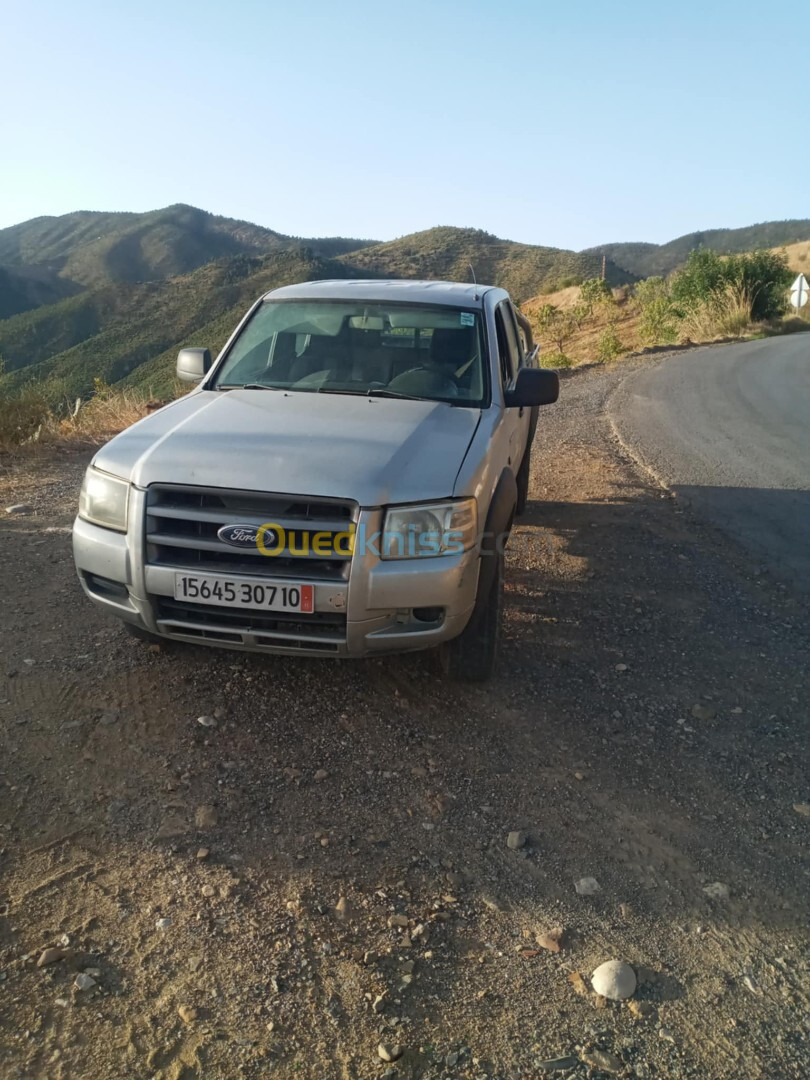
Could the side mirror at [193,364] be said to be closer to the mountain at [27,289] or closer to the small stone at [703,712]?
the small stone at [703,712]

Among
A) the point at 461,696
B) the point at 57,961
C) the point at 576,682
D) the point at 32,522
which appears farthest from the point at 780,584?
the point at 32,522

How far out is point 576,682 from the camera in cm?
406

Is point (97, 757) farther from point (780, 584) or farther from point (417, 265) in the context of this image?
point (417, 265)

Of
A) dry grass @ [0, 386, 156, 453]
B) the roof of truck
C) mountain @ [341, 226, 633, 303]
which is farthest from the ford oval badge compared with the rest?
mountain @ [341, 226, 633, 303]

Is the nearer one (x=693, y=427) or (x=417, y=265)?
(x=693, y=427)

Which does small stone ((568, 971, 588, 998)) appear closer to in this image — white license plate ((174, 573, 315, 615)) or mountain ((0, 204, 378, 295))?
white license plate ((174, 573, 315, 615))

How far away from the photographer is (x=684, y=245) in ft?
592

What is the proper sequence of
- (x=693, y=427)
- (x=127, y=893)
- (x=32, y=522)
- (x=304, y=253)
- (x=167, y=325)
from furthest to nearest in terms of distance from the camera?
(x=304, y=253) < (x=167, y=325) < (x=693, y=427) < (x=32, y=522) < (x=127, y=893)

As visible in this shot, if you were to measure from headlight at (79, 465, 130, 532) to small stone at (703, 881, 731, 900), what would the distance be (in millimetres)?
2604

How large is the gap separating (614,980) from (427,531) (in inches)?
67.2

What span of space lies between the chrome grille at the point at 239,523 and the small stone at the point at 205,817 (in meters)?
0.91

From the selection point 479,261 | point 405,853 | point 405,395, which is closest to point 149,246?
point 479,261

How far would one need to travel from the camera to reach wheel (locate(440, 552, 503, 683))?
3781 millimetres

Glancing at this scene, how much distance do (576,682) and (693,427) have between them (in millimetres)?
7880
